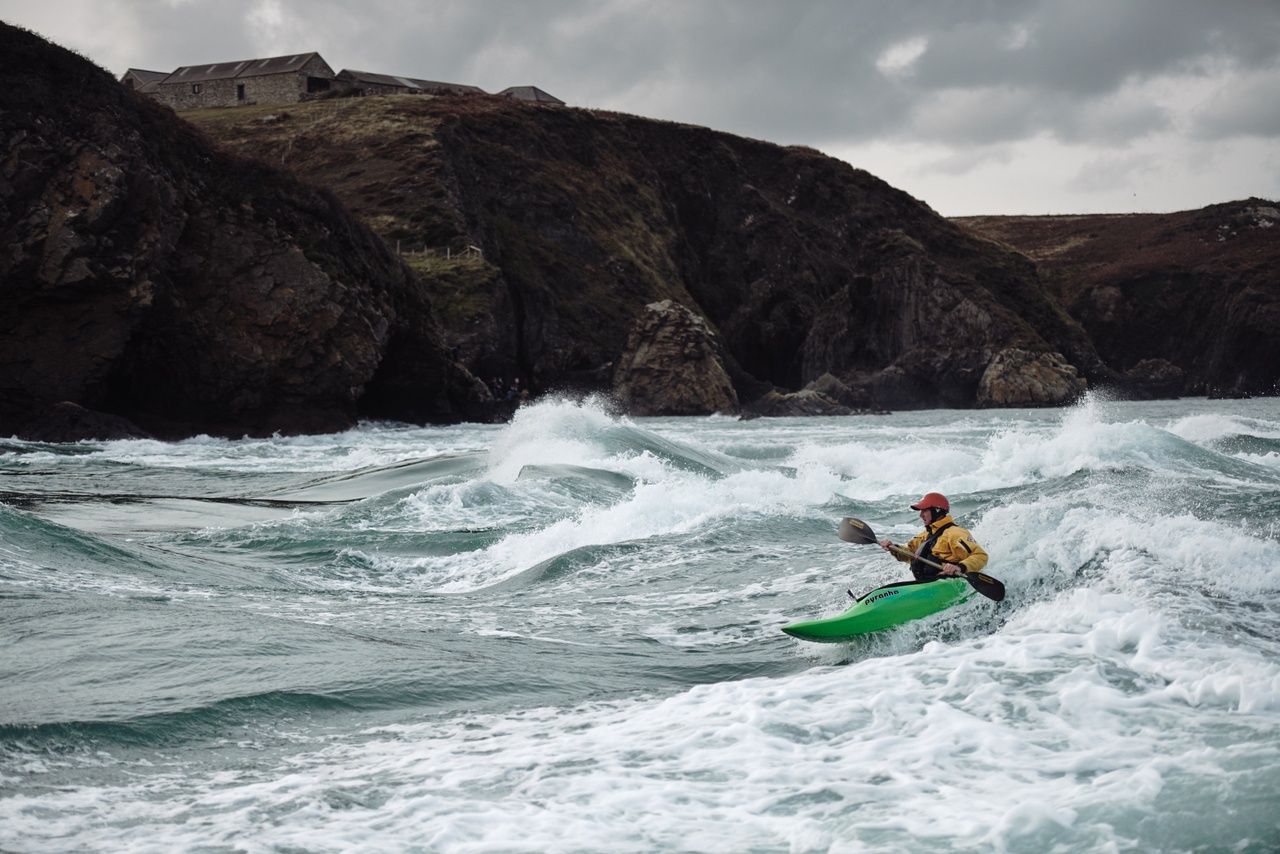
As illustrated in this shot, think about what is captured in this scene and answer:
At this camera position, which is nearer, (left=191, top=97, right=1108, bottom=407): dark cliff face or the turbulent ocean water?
the turbulent ocean water

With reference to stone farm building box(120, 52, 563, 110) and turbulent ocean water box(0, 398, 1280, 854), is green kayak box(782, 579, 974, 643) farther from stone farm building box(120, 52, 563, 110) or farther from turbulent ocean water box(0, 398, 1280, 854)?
stone farm building box(120, 52, 563, 110)

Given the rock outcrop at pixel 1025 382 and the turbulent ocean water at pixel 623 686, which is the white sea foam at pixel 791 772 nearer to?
the turbulent ocean water at pixel 623 686

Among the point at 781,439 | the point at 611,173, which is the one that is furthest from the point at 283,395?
the point at 611,173

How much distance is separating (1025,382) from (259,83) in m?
55.9

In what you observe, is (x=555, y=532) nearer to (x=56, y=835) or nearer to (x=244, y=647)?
(x=244, y=647)

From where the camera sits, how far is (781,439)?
111ft

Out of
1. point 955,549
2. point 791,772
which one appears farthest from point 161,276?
point 791,772

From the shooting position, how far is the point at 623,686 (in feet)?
25.3

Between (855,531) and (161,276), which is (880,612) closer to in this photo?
(855,531)

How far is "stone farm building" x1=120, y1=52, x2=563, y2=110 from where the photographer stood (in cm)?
7912

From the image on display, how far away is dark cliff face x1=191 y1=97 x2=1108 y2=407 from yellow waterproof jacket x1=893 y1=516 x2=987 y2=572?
40348 mm

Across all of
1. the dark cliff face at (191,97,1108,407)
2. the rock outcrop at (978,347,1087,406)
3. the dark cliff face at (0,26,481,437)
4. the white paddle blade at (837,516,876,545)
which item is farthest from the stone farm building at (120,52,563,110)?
the white paddle blade at (837,516,876,545)

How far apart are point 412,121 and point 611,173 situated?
1313 cm

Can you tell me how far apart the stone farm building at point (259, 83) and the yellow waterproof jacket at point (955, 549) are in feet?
244
